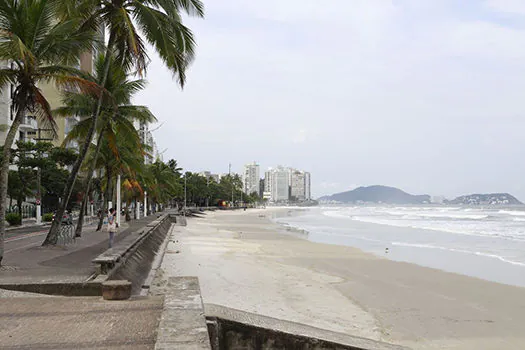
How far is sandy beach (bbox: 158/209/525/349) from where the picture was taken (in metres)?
9.17

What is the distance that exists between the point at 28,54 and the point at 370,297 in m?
9.91

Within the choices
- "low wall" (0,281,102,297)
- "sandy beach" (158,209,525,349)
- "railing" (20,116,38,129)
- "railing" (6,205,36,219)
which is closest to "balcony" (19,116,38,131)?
"railing" (20,116,38,129)

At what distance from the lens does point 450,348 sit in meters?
8.23

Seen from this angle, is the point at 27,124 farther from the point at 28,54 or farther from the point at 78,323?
the point at 78,323

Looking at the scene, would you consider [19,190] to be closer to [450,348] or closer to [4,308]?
[4,308]

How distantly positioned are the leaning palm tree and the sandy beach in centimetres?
581

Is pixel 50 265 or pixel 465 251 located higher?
pixel 50 265

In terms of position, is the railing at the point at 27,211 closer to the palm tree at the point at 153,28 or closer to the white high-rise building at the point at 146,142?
the white high-rise building at the point at 146,142

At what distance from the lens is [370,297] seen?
1242 centimetres

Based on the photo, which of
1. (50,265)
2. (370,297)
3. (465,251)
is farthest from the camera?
(465,251)

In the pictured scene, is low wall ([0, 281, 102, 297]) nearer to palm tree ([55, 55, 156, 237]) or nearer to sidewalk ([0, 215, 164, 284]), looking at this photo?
sidewalk ([0, 215, 164, 284])

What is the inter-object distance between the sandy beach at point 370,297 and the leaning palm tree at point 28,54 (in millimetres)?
5807

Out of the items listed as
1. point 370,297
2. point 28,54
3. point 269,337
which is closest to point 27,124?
point 28,54

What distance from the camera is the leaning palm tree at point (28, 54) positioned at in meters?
10.5
